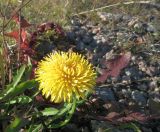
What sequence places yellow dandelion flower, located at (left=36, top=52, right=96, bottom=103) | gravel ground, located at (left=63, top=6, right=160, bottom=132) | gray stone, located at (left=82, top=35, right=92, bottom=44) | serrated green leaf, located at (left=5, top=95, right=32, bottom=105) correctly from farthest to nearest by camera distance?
gray stone, located at (left=82, top=35, right=92, bottom=44)
gravel ground, located at (left=63, top=6, right=160, bottom=132)
serrated green leaf, located at (left=5, top=95, right=32, bottom=105)
yellow dandelion flower, located at (left=36, top=52, right=96, bottom=103)


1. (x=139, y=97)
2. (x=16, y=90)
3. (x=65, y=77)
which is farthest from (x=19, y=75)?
(x=139, y=97)

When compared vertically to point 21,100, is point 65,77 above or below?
above

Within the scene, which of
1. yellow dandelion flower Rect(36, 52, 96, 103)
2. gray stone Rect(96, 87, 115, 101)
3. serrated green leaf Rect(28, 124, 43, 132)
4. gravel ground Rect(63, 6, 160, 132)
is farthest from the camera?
gray stone Rect(96, 87, 115, 101)

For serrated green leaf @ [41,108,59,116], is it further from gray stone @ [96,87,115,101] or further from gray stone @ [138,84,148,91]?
gray stone @ [138,84,148,91]

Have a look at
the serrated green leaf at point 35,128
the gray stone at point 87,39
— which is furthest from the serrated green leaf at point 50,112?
the gray stone at point 87,39

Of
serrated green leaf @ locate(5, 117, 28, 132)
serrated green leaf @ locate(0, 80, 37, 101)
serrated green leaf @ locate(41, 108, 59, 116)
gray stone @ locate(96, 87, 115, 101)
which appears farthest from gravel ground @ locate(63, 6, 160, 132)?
serrated green leaf @ locate(5, 117, 28, 132)

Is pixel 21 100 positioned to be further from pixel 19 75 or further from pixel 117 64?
pixel 117 64

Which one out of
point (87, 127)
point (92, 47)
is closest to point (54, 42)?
point (92, 47)

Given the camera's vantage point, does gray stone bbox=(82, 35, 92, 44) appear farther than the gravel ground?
Yes

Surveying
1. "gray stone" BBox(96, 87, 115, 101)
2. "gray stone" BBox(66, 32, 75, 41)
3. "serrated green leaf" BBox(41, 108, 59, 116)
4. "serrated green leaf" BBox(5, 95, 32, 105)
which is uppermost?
"gray stone" BBox(66, 32, 75, 41)

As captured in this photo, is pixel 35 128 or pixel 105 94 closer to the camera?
pixel 35 128
